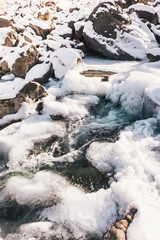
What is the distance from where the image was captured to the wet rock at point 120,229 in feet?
6.61

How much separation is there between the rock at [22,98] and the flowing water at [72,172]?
18.2 inches

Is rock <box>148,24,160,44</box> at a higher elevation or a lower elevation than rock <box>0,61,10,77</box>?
higher

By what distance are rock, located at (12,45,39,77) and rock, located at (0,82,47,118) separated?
1.89 meters

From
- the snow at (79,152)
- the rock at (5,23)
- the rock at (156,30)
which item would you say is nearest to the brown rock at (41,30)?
the rock at (5,23)

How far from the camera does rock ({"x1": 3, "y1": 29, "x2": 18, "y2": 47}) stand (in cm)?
802

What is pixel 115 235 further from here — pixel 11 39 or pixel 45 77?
pixel 11 39

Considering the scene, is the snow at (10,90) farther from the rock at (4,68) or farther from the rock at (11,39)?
the rock at (11,39)

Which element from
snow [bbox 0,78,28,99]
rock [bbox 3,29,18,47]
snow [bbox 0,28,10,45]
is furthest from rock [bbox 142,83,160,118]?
snow [bbox 0,28,10,45]

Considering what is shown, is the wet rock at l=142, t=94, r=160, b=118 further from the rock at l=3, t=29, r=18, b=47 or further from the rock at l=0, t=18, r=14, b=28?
the rock at l=0, t=18, r=14, b=28

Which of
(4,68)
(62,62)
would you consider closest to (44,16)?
(4,68)

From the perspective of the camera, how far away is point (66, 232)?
2354mm

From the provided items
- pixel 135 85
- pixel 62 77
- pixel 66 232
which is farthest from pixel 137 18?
pixel 66 232

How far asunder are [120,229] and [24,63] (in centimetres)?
571

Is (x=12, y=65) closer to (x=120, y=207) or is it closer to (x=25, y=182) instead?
(x=25, y=182)
